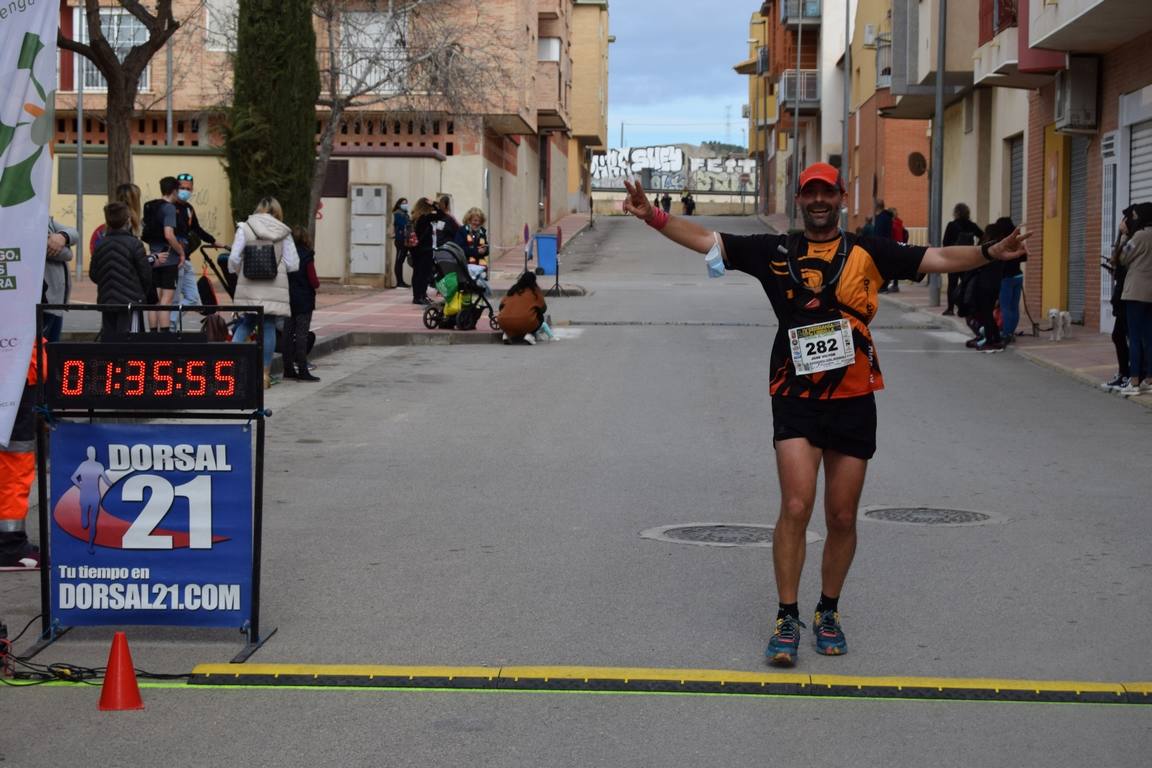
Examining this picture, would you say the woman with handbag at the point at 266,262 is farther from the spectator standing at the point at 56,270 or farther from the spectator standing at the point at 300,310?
the spectator standing at the point at 56,270

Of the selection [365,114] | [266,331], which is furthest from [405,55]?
[266,331]

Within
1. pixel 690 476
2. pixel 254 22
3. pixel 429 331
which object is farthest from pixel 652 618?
pixel 254 22

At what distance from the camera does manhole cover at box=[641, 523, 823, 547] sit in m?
8.70

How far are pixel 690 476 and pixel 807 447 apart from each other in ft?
15.5

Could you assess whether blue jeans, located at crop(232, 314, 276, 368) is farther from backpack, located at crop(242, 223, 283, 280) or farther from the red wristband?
the red wristband

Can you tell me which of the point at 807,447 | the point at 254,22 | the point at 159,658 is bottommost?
the point at 159,658

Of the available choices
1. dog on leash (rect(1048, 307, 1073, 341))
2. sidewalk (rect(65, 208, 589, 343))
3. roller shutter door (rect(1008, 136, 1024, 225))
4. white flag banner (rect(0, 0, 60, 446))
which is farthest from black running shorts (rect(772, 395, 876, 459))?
roller shutter door (rect(1008, 136, 1024, 225))

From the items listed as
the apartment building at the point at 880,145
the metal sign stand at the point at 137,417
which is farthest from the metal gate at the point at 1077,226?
the metal sign stand at the point at 137,417

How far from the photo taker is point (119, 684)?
5602mm

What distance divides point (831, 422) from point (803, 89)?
229 ft

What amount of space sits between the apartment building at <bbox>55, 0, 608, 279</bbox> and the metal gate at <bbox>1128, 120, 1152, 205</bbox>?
608 inches

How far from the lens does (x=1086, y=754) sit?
513 cm

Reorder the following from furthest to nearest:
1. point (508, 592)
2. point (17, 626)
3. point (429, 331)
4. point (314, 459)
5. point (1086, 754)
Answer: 1. point (429, 331)
2. point (314, 459)
3. point (508, 592)
4. point (17, 626)
5. point (1086, 754)

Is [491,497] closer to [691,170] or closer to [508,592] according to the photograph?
[508,592]
